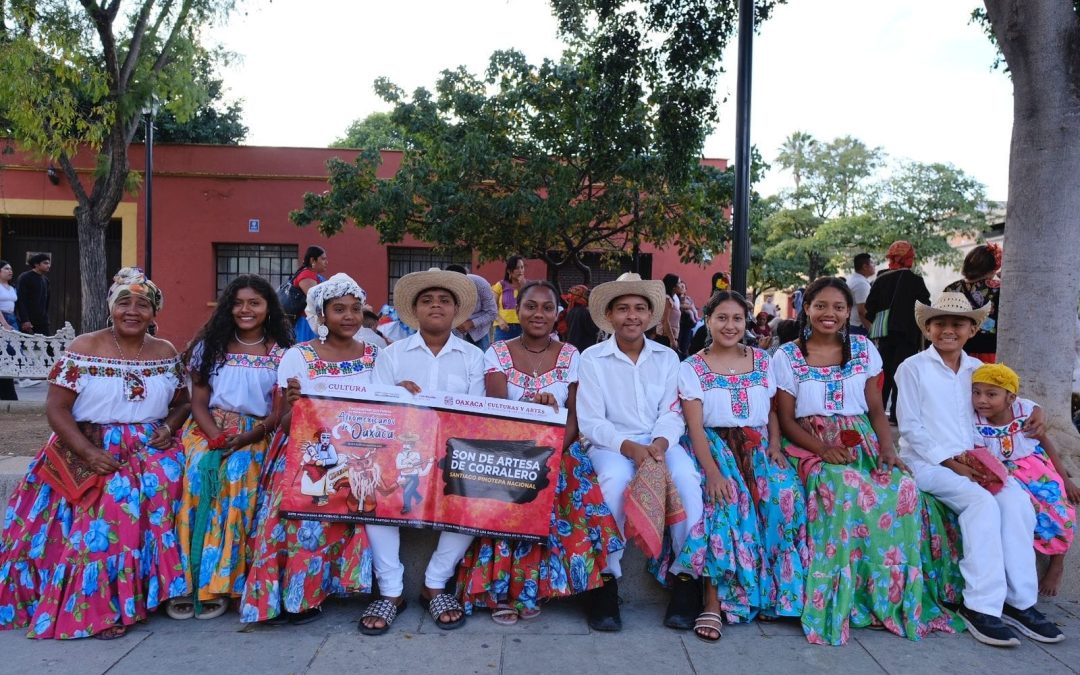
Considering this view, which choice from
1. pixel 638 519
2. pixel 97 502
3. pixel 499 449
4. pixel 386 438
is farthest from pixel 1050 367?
pixel 97 502

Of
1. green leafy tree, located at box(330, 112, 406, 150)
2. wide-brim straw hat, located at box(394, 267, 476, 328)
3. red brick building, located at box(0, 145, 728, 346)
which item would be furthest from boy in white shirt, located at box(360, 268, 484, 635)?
green leafy tree, located at box(330, 112, 406, 150)

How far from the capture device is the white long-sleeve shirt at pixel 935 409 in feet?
12.3

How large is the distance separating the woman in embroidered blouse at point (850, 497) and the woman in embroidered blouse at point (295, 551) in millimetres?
2116

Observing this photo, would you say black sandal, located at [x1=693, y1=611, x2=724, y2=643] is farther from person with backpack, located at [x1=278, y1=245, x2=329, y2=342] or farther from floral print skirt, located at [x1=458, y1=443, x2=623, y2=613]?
person with backpack, located at [x1=278, y1=245, x2=329, y2=342]

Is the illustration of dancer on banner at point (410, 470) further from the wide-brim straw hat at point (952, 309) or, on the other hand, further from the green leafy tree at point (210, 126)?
the green leafy tree at point (210, 126)

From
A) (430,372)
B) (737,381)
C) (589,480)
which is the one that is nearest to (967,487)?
(737,381)

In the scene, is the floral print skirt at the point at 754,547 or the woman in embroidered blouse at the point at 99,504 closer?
the woman in embroidered blouse at the point at 99,504

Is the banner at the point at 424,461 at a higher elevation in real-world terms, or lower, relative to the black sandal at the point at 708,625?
higher

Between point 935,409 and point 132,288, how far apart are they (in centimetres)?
406

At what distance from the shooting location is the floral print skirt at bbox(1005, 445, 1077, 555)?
359cm

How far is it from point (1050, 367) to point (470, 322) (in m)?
4.35

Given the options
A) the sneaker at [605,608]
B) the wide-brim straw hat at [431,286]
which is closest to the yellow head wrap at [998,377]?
the sneaker at [605,608]

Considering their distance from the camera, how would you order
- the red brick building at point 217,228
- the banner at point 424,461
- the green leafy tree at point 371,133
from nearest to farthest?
the banner at point 424,461, the red brick building at point 217,228, the green leafy tree at point 371,133

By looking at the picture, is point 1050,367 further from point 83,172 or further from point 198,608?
point 83,172
